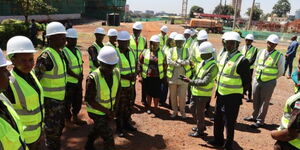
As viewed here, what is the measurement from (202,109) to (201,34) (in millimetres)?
Answer: 2525

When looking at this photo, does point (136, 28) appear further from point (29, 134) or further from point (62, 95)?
point (29, 134)

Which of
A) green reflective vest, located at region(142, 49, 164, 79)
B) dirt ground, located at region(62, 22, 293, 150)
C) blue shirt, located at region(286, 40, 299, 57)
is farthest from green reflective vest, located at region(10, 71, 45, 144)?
blue shirt, located at region(286, 40, 299, 57)

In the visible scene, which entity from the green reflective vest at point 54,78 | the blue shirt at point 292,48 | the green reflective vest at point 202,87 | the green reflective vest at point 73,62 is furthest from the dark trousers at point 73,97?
the blue shirt at point 292,48

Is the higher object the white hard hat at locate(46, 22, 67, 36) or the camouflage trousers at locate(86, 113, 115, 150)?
the white hard hat at locate(46, 22, 67, 36)

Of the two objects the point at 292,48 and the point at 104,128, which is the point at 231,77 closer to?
the point at 104,128

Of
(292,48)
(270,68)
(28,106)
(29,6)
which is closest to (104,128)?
(28,106)

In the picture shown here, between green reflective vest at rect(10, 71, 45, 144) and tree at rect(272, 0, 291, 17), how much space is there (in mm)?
134676

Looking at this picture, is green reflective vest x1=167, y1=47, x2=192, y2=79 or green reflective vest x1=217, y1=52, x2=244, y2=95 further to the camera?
green reflective vest x1=167, y1=47, x2=192, y2=79

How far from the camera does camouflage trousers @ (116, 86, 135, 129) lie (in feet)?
16.7

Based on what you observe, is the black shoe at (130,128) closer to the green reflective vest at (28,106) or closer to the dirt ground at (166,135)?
the dirt ground at (166,135)

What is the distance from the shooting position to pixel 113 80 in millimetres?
3715

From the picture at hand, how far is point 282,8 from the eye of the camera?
122438 millimetres

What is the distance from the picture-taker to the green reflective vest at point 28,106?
2608 mm

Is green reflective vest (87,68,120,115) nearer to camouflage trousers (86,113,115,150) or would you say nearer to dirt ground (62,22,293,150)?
camouflage trousers (86,113,115,150)
